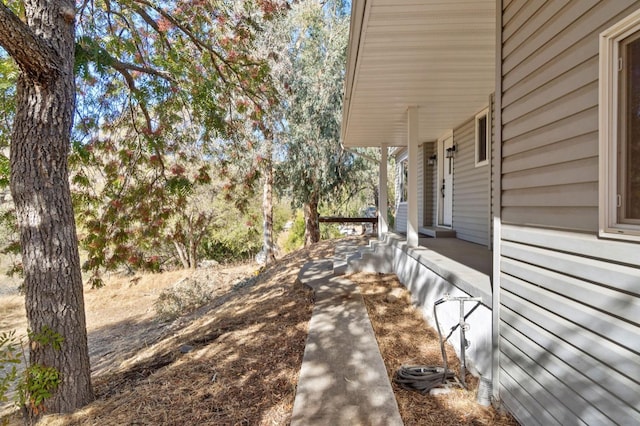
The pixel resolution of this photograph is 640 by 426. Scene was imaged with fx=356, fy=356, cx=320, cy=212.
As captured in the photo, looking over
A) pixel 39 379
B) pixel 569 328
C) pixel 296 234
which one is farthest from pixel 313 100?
pixel 569 328

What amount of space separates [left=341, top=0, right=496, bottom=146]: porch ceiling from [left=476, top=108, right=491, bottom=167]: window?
0.15 meters

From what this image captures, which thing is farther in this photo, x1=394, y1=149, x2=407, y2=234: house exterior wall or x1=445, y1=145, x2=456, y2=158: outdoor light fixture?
x1=394, y1=149, x2=407, y2=234: house exterior wall

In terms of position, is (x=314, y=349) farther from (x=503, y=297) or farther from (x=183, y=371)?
(x=503, y=297)

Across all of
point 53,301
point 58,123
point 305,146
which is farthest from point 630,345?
point 305,146

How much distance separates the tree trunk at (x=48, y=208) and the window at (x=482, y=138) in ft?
18.6

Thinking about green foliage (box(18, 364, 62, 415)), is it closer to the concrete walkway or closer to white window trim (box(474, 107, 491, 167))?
the concrete walkway

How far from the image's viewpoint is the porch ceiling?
3074 millimetres

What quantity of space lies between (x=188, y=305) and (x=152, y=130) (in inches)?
208

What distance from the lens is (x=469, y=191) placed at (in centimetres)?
647

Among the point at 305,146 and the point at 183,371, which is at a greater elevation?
the point at 305,146

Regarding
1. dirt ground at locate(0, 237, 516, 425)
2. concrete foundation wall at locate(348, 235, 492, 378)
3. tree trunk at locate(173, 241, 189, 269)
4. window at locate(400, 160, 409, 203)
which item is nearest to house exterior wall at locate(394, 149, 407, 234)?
window at locate(400, 160, 409, 203)

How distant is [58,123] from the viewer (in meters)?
3.33

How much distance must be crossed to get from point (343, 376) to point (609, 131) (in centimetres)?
224

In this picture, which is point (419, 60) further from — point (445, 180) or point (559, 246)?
point (445, 180)
